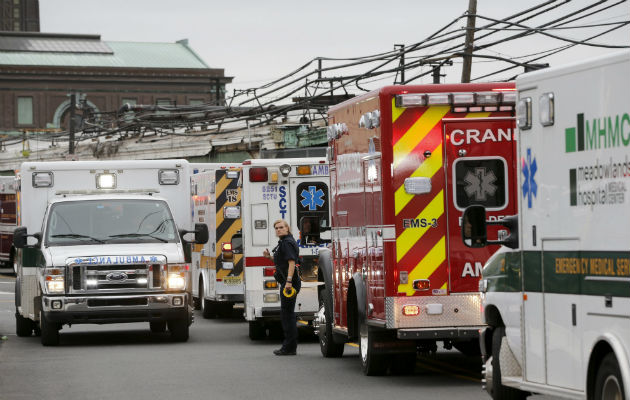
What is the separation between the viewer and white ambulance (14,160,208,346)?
66.0 ft

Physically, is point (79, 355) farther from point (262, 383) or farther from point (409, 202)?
point (409, 202)

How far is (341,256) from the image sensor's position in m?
16.5

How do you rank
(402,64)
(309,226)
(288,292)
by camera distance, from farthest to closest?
(402,64) → (288,292) → (309,226)

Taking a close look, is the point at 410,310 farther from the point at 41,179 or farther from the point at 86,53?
the point at 86,53

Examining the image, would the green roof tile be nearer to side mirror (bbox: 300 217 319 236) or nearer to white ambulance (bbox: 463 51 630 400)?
side mirror (bbox: 300 217 319 236)

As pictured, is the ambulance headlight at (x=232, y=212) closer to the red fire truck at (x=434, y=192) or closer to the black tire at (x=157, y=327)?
the black tire at (x=157, y=327)

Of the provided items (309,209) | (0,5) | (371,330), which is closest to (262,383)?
(371,330)

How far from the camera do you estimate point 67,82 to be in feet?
410

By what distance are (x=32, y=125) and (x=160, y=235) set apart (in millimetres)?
106720

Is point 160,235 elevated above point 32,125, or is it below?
below

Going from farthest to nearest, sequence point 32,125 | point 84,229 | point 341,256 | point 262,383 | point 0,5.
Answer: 1. point 0,5
2. point 32,125
3. point 84,229
4. point 341,256
5. point 262,383

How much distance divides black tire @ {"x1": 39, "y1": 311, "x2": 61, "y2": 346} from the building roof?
10560 centimetres

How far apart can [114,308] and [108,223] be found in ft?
4.99

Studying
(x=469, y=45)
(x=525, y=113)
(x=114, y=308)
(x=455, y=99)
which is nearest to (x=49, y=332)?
(x=114, y=308)
